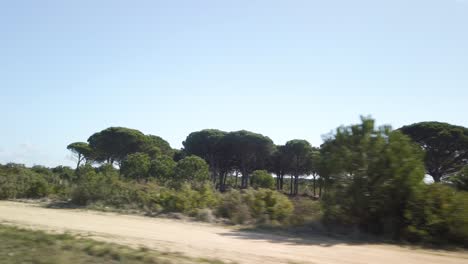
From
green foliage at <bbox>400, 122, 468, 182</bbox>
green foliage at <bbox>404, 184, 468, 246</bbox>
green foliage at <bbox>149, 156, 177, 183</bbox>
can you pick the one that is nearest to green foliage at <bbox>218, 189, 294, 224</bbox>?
green foliage at <bbox>404, 184, 468, 246</bbox>

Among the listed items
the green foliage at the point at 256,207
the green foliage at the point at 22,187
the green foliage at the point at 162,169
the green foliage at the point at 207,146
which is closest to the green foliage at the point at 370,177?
the green foliage at the point at 256,207

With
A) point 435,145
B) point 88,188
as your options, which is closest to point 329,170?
point 88,188

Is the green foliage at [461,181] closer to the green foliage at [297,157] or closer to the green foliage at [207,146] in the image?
the green foliage at [297,157]

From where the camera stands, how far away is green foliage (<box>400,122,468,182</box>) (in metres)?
40.9

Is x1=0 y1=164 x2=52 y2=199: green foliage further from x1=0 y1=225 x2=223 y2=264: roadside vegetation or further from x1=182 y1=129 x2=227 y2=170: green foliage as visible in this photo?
x1=182 y1=129 x2=227 y2=170: green foliage

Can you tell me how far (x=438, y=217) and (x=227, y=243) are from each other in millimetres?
6738

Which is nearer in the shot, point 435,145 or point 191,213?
point 191,213

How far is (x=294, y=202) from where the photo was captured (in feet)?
67.4

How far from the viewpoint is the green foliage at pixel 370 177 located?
1521 centimetres

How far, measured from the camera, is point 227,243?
13484 mm

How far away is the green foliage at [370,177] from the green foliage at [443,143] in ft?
87.7

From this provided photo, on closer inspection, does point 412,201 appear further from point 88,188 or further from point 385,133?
point 88,188

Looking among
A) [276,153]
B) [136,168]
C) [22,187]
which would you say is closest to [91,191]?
[22,187]

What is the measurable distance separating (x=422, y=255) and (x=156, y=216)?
41.6 feet
